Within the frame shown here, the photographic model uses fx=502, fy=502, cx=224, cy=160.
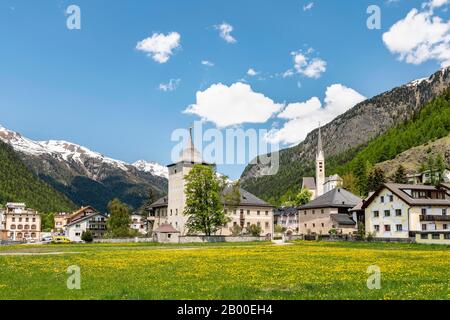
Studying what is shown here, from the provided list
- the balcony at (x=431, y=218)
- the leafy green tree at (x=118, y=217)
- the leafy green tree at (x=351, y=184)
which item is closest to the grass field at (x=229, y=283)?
the balcony at (x=431, y=218)

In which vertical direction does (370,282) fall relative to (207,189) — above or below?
below

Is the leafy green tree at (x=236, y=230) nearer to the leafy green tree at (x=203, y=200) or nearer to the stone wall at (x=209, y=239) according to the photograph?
the leafy green tree at (x=203, y=200)

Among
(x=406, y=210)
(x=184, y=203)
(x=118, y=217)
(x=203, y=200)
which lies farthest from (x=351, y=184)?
(x=203, y=200)

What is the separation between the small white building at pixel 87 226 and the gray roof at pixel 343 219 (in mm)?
76135

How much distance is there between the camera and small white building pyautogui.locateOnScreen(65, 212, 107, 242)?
6026 inches

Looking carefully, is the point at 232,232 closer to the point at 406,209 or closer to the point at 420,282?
the point at 406,209

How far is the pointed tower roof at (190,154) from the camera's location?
11075 cm

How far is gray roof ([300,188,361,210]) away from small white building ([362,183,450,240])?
2018cm

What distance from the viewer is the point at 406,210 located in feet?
260

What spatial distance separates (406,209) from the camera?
79.1 metres

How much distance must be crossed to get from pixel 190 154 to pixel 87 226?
5966cm

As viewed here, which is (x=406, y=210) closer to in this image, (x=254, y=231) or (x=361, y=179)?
(x=254, y=231)
